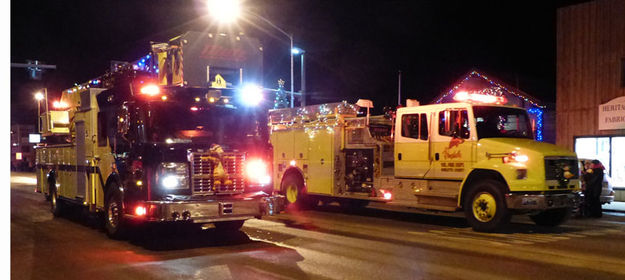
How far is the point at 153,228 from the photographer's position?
12375 millimetres

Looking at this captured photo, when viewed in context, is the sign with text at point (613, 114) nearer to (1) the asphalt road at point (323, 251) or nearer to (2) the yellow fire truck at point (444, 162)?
(1) the asphalt road at point (323, 251)

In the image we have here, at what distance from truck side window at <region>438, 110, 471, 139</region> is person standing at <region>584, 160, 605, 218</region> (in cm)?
494

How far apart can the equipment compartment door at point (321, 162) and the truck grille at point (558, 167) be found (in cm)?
611

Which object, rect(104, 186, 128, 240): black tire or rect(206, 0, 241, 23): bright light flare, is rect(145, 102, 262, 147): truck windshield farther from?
rect(206, 0, 241, 23): bright light flare

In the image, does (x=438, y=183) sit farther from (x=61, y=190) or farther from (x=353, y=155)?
(x=61, y=190)

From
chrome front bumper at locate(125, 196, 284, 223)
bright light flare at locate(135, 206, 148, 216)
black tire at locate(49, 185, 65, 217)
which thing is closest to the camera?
chrome front bumper at locate(125, 196, 284, 223)

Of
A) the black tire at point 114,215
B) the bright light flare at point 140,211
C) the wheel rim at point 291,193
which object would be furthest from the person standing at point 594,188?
the black tire at point 114,215

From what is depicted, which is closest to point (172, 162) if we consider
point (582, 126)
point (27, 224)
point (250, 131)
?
point (250, 131)

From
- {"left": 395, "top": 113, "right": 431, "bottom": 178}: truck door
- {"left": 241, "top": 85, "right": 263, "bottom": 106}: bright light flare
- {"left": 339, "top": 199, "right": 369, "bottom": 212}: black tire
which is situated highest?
{"left": 241, "top": 85, "right": 263, "bottom": 106}: bright light flare

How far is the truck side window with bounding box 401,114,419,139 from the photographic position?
13.6 m

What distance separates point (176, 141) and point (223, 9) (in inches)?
341

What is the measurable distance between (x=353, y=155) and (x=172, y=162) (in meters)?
6.79

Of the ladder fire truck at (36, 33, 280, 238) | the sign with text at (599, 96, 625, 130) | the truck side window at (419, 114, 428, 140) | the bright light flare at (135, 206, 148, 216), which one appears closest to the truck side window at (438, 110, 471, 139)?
the truck side window at (419, 114, 428, 140)

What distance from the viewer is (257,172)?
10.8m
